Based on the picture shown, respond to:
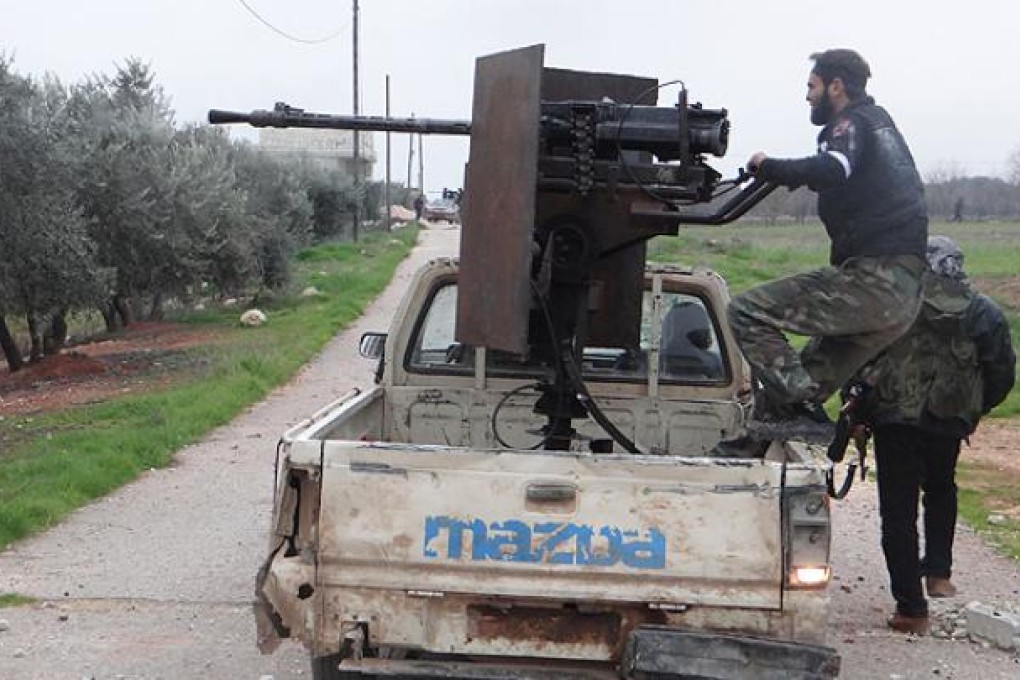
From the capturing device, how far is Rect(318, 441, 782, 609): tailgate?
4.54 meters

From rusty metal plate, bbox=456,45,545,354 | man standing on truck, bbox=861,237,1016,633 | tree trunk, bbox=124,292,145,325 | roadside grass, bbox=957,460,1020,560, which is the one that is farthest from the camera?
tree trunk, bbox=124,292,145,325

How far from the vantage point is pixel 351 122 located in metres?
6.08

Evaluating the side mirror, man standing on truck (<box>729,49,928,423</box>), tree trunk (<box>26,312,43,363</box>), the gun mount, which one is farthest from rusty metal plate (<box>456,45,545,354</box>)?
tree trunk (<box>26,312,43,363</box>)

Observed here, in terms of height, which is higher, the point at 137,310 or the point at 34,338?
the point at 34,338

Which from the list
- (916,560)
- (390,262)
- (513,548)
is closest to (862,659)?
(916,560)

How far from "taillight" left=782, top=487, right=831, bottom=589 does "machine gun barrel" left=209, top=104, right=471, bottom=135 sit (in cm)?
243

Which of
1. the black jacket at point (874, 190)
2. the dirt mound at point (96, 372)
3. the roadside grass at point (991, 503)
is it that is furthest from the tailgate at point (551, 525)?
the dirt mound at point (96, 372)

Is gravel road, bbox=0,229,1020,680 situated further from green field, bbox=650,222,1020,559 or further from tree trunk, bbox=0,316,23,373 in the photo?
tree trunk, bbox=0,316,23,373

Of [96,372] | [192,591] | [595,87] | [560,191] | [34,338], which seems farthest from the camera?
[34,338]

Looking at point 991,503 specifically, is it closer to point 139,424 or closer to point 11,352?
point 139,424

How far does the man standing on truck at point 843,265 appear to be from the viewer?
532 cm

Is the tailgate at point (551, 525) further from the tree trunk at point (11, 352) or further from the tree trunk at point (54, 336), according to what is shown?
the tree trunk at point (54, 336)

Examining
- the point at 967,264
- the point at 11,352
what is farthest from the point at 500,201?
the point at 967,264

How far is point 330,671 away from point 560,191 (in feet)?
6.86
